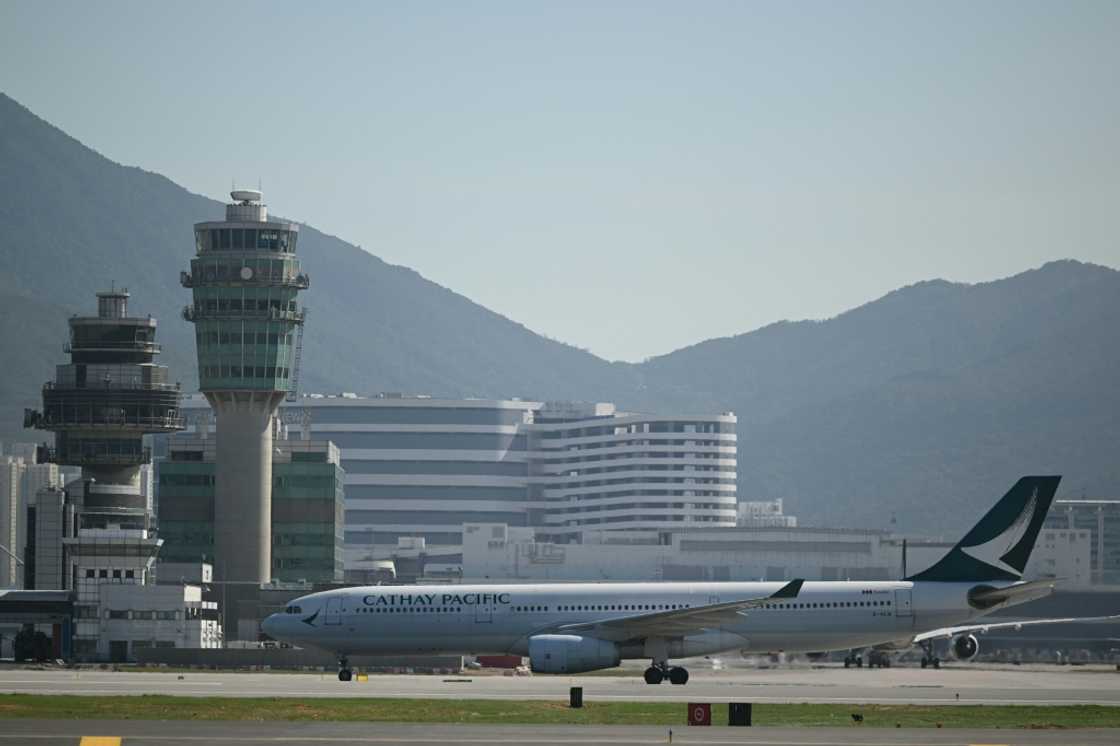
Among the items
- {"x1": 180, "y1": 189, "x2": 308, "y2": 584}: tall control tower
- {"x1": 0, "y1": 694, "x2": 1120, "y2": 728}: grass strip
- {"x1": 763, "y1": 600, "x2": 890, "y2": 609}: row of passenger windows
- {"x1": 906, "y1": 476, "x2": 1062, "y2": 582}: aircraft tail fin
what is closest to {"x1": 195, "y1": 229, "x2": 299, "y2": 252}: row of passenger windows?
{"x1": 180, "y1": 189, "x2": 308, "y2": 584}: tall control tower

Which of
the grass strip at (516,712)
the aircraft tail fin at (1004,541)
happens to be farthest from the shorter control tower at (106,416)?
the grass strip at (516,712)

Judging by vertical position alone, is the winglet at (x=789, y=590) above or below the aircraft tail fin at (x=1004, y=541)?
below

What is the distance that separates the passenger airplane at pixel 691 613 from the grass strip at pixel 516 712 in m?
14.3

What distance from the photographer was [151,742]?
143 ft

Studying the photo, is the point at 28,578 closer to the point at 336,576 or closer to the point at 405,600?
the point at 336,576

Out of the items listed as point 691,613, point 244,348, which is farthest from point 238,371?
point 691,613

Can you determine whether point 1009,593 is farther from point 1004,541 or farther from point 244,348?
point 244,348

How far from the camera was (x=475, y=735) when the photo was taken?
46406mm

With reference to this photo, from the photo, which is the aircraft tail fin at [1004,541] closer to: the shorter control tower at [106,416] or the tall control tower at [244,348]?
the tall control tower at [244,348]

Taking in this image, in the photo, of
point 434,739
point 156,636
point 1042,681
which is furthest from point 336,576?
point 434,739

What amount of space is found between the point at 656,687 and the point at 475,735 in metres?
24.8

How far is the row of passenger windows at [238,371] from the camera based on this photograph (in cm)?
15050

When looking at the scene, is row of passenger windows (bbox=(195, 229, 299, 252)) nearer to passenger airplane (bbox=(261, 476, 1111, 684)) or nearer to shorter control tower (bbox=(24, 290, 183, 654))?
shorter control tower (bbox=(24, 290, 183, 654))

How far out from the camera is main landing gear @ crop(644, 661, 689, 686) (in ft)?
240
